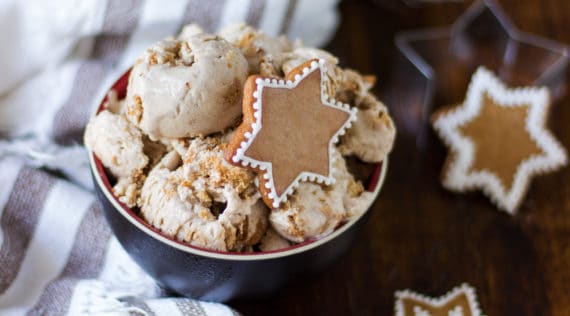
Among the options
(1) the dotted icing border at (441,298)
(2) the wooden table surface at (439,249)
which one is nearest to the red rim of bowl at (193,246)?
(2) the wooden table surface at (439,249)

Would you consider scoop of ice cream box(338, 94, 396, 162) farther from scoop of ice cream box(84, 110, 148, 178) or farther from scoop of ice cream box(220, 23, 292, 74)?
scoop of ice cream box(84, 110, 148, 178)

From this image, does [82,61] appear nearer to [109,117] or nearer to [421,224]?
[109,117]

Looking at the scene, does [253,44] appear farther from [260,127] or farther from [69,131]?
[69,131]

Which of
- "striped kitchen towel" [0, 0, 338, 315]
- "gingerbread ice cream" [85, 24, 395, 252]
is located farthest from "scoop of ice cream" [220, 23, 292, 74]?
"striped kitchen towel" [0, 0, 338, 315]

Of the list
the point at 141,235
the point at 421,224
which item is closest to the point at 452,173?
the point at 421,224

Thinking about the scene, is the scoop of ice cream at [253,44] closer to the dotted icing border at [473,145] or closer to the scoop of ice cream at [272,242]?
the scoop of ice cream at [272,242]

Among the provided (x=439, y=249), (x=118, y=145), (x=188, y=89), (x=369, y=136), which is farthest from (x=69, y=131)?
(x=439, y=249)

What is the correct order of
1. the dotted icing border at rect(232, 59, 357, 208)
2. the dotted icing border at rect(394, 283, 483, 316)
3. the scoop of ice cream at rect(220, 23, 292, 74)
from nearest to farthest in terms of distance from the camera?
1. the dotted icing border at rect(232, 59, 357, 208)
2. the scoop of ice cream at rect(220, 23, 292, 74)
3. the dotted icing border at rect(394, 283, 483, 316)
